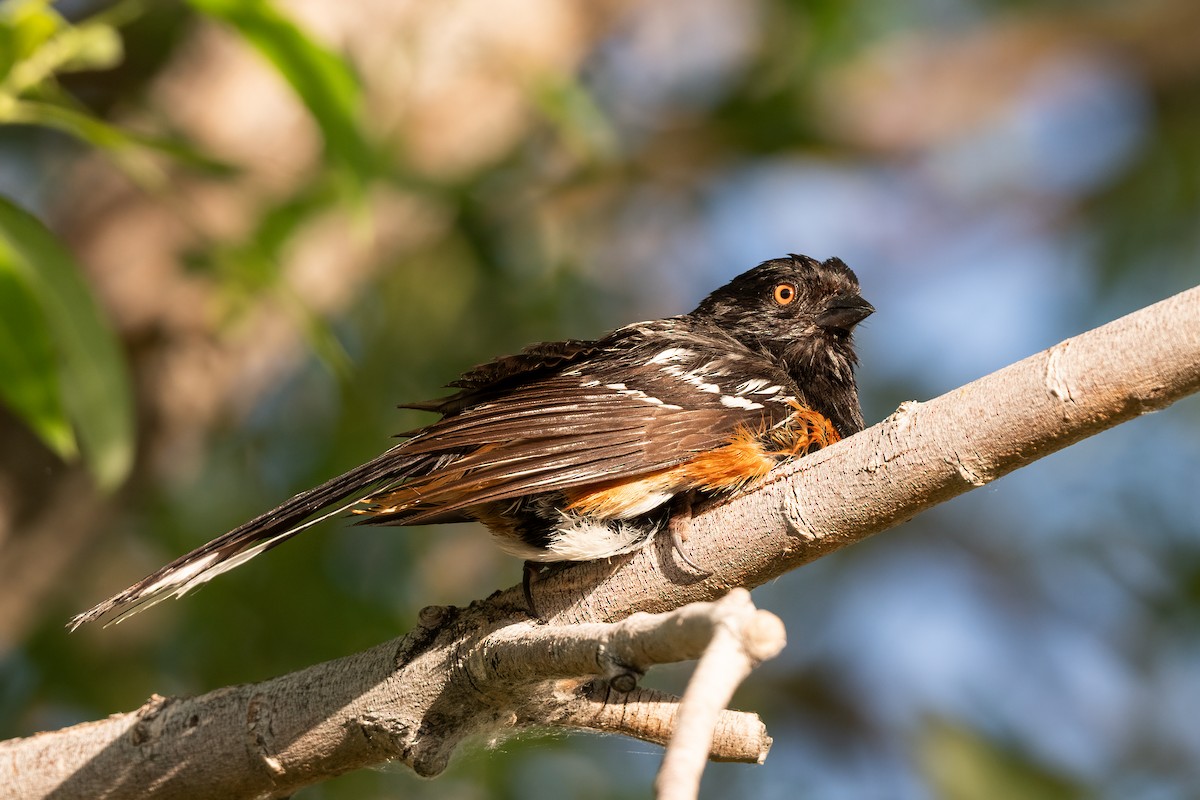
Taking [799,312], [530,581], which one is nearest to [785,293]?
[799,312]

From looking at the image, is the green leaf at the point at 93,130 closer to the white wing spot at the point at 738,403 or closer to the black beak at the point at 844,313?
the white wing spot at the point at 738,403

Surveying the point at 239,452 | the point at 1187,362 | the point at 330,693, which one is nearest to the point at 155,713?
the point at 330,693

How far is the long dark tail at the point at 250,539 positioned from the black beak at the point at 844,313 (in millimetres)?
1444

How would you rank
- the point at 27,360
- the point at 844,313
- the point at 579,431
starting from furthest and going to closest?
the point at 844,313, the point at 579,431, the point at 27,360

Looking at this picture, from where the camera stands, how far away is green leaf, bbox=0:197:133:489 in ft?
8.58

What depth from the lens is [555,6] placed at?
5973 mm

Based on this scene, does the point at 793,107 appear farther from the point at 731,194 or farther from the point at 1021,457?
the point at 1021,457

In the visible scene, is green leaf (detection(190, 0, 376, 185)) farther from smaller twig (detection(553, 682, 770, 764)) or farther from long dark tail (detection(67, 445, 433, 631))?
smaller twig (detection(553, 682, 770, 764))

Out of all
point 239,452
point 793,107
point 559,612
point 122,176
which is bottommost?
point 559,612

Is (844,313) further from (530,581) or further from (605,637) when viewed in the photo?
(605,637)

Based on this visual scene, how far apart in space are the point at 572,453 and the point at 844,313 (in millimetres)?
1303

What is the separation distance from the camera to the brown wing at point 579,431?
9.29 ft

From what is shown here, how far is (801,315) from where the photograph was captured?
3951 millimetres

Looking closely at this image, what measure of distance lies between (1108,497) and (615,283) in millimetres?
2715
